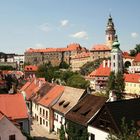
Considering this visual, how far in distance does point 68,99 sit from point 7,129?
16.4m

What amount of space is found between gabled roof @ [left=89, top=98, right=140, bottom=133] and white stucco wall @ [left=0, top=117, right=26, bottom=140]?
28.2 feet

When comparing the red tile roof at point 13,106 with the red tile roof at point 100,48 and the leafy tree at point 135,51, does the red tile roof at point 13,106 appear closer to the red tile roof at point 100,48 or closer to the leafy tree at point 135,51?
the leafy tree at point 135,51

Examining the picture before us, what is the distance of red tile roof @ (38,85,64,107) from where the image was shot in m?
49.3

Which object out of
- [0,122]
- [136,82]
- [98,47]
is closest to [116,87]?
[136,82]

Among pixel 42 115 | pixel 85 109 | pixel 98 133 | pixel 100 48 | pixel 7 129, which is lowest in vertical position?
pixel 42 115

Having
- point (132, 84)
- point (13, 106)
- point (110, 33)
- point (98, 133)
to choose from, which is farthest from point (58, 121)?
point (110, 33)

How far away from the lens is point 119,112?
32438mm

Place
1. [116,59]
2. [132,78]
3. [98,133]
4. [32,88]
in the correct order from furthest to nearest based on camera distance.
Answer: [116,59] < [132,78] < [32,88] < [98,133]

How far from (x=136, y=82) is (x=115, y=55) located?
23865 mm

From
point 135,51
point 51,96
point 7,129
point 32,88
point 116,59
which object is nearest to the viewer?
point 7,129

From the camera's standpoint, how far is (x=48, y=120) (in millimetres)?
48281

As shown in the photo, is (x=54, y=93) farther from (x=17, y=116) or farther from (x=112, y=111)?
(x=112, y=111)

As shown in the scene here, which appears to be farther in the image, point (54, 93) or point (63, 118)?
point (54, 93)

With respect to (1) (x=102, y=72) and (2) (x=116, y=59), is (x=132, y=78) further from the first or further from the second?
(1) (x=102, y=72)
